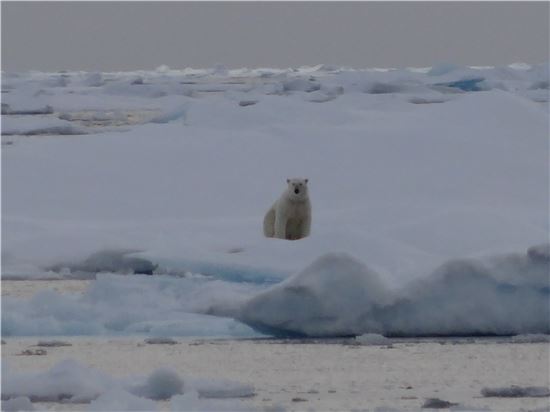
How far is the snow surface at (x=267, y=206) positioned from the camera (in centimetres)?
458

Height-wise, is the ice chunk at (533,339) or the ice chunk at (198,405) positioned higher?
the ice chunk at (533,339)

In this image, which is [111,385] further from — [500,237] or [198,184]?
[198,184]

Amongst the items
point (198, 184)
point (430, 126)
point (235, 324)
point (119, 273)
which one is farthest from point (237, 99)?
point (235, 324)

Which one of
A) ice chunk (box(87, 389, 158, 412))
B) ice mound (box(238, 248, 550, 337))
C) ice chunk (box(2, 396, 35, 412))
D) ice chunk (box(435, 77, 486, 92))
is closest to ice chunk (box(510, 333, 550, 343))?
ice mound (box(238, 248, 550, 337))

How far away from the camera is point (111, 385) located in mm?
3572

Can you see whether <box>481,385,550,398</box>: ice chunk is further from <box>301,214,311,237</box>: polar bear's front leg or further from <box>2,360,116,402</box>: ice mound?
<box>301,214,311,237</box>: polar bear's front leg

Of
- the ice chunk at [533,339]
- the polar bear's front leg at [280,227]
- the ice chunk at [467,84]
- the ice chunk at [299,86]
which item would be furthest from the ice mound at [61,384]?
the ice chunk at [299,86]

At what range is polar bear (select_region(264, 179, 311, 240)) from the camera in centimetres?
659

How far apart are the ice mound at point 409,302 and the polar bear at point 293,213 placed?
2041 millimetres

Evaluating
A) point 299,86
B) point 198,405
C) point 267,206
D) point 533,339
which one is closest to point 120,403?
point 198,405

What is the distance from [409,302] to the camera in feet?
14.8

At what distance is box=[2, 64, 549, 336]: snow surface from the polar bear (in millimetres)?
146

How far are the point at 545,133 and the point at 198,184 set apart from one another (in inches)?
96.3

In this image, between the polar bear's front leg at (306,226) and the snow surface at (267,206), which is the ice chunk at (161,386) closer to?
the snow surface at (267,206)
